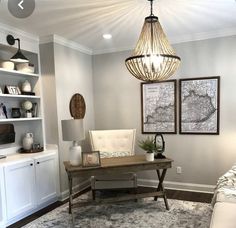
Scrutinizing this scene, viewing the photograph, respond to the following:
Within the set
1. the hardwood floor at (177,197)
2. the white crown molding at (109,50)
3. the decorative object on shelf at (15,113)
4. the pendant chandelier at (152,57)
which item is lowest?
the hardwood floor at (177,197)

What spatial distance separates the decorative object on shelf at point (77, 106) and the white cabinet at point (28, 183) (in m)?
0.79

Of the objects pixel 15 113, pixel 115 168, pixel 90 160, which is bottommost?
pixel 115 168

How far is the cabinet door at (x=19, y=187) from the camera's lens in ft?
10.3

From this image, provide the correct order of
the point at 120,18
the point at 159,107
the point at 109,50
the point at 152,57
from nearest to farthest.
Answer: the point at 152,57 < the point at 120,18 < the point at 159,107 < the point at 109,50

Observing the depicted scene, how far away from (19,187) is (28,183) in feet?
0.52

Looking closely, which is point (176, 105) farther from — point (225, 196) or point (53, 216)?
point (53, 216)

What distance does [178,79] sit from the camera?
4.19m

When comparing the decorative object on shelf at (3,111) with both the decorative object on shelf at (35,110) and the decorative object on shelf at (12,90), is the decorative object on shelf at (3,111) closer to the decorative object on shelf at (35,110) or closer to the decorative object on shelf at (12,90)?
the decorative object on shelf at (12,90)

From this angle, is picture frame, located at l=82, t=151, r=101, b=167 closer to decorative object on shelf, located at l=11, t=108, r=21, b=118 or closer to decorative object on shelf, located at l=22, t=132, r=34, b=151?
decorative object on shelf, located at l=22, t=132, r=34, b=151

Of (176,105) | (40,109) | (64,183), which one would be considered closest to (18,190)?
(64,183)

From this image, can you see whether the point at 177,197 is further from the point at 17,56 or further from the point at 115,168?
the point at 17,56

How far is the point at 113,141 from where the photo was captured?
4.39 m

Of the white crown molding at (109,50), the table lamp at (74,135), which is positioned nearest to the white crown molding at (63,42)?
the white crown molding at (109,50)

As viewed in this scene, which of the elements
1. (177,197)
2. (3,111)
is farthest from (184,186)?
(3,111)
